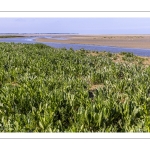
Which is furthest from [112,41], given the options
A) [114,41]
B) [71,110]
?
[71,110]

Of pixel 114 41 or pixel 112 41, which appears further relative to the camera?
pixel 114 41

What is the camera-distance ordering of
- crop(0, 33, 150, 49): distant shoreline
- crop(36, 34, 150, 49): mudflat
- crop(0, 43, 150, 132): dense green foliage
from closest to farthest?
crop(0, 43, 150, 132): dense green foliage < crop(36, 34, 150, 49): mudflat < crop(0, 33, 150, 49): distant shoreline

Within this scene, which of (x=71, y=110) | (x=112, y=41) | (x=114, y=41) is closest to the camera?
(x=71, y=110)

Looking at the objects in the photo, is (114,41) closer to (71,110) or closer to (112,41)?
(112,41)

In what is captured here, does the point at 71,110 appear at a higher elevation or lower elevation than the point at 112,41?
lower

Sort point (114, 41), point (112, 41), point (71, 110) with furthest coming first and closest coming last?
point (114, 41) → point (112, 41) → point (71, 110)

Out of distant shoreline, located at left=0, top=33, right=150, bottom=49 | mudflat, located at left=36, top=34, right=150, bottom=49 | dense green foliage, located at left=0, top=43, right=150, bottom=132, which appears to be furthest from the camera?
distant shoreline, located at left=0, top=33, right=150, bottom=49

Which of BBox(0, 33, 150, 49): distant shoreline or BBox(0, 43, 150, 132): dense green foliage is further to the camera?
BBox(0, 33, 150, 49): distant shoreline

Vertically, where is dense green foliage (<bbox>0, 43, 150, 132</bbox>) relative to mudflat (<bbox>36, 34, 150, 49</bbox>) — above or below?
below

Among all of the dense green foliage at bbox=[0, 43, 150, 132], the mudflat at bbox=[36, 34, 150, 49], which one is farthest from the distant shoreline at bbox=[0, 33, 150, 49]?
the dense green foliage at bbox=[0, 43, 150, 132]

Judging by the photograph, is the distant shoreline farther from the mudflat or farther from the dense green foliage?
the dense green foliage

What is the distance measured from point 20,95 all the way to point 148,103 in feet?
8.91
